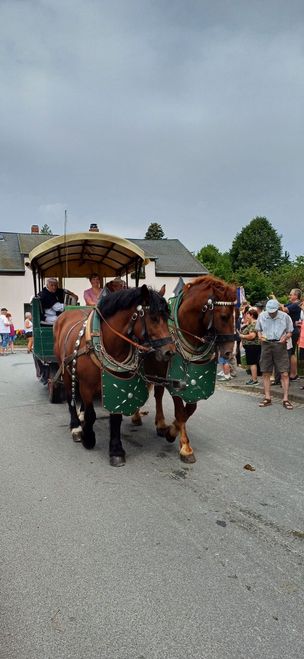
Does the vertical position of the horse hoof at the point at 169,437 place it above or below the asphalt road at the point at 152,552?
above

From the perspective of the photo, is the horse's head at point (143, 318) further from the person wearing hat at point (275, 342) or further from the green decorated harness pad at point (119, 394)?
the person wearing hat at point (275, 342)

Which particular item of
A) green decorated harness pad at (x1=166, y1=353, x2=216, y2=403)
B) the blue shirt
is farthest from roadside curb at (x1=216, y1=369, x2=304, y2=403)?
green decorated harness pad at (x1=166, y1=353, x2=216, y2=403)

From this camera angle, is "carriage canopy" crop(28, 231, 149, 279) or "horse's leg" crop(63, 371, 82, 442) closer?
"horse's leg" crop(63, 371, 82, 442)

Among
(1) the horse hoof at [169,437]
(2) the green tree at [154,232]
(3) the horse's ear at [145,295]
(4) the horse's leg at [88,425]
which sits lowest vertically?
(1) the horse hoof at [169,437]

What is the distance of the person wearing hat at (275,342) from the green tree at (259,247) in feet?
149

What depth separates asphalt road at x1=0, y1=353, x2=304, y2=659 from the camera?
2.17 m

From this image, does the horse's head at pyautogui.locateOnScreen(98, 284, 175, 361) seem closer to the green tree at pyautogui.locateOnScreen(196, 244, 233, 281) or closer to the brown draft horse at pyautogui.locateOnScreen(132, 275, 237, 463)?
the brown draft horse at pyautogui.locateOnScreen(132, 275, 237, 463)

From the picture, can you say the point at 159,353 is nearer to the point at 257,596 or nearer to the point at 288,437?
the point at 257,596

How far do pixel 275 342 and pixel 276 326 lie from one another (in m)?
0.27

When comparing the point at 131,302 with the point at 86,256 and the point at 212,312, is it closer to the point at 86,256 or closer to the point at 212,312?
the point at 212,312

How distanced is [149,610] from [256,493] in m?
1.77

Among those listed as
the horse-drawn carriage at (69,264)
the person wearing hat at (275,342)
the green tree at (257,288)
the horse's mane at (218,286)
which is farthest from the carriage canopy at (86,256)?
the green tree at (257,288)

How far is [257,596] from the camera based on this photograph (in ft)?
8.13

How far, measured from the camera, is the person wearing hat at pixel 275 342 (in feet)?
24.6
